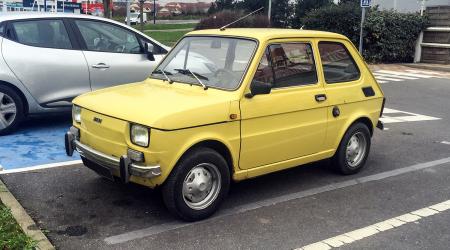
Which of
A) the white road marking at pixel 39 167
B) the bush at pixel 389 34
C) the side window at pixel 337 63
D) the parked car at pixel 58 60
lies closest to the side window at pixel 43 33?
the parked car at pixel 58 60

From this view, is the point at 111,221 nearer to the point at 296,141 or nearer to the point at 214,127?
the point at 214,127

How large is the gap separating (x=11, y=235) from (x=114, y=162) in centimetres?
98

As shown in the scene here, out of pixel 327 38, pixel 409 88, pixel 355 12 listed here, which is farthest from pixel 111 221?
pixel 355 12

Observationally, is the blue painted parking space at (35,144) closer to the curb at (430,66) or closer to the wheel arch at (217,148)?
the wheel arch at (217,148)

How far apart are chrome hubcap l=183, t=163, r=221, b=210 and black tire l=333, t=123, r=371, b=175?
1844 mm

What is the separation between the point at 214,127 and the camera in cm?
454

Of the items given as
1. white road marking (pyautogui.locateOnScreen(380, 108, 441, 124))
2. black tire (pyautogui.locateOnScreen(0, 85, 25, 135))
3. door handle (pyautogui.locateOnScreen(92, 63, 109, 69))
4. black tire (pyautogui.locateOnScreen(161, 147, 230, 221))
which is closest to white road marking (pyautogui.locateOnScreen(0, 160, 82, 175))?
A: black tire (pyautogui.locateOnScreen(0, 85, 25, 135))

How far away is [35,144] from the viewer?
6895mm

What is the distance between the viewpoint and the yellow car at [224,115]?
A: 4344mm

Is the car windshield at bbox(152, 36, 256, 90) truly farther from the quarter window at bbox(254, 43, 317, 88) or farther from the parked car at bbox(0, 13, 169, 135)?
the parked car at bbox(0, 13, 169, 135)

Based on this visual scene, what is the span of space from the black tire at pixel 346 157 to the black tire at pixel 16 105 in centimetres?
427

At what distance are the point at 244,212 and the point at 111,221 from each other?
3.99 ft

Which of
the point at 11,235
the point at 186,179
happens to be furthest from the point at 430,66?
the point at 11,235

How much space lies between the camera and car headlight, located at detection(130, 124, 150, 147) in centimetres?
423
